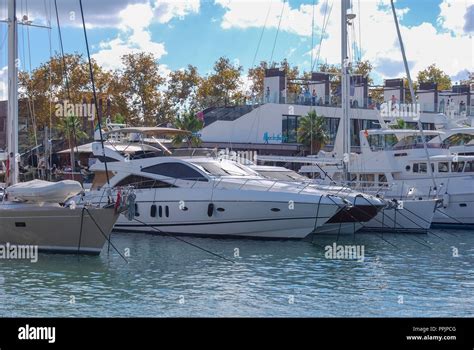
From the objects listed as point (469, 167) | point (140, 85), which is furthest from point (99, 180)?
point (140, 85)

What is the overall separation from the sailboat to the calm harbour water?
496 millimetres

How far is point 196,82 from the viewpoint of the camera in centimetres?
8012

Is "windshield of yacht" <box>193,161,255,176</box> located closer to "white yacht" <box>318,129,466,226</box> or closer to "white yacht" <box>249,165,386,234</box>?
"white yacht" <box>249,165,386,234</box>

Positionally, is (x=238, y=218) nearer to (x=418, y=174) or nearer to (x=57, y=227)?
(x=57, y=227)

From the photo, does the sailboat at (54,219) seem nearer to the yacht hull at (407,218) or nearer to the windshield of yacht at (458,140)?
the yacht hull at (407,218)

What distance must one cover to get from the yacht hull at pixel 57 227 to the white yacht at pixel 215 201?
5.13 meters

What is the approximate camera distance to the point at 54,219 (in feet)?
75.3

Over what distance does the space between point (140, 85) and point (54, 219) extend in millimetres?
52307

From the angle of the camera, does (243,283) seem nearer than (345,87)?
Yes

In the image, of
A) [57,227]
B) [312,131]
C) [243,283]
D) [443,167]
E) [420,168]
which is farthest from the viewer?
[312,131]

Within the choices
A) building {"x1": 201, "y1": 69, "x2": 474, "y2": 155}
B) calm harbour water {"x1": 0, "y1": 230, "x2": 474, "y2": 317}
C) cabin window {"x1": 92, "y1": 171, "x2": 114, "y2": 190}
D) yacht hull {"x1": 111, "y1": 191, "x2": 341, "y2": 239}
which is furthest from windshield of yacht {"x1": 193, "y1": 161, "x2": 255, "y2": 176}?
building {"x1": 201, "y1": 69, "x2": 474, "y2": 155}
